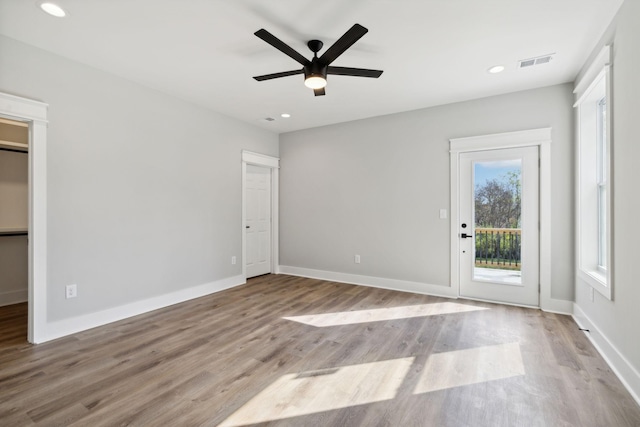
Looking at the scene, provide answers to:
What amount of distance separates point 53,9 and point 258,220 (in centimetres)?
387

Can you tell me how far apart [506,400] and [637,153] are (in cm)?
186

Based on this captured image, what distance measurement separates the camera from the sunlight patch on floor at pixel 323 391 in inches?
73.0

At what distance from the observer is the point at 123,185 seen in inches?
136

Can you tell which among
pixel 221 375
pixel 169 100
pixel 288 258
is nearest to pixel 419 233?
pixel 288 258

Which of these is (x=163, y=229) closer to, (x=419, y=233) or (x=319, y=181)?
(x=319, y=181)

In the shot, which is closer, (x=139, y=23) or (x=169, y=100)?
(x=139, y=23)

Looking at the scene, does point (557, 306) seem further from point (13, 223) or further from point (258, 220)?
point (13, 223)

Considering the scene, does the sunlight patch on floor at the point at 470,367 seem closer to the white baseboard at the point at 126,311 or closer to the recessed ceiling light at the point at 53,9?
the white baseboard at the point at 126,311

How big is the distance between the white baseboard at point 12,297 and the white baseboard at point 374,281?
3.70 m

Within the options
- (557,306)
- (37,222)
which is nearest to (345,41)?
(37,222)

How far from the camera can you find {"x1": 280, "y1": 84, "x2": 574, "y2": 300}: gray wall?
143 inches

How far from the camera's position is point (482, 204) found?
4.06 m

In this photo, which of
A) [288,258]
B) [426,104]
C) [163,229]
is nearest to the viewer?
[163,229]

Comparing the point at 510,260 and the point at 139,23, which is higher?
the point at 139,23
